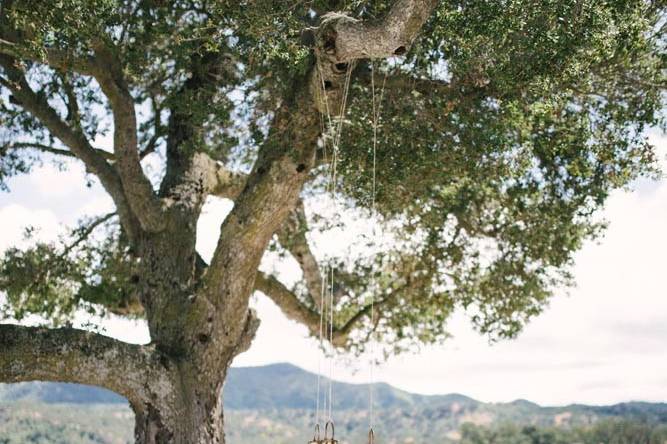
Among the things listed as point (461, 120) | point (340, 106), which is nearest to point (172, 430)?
point (340, 106)

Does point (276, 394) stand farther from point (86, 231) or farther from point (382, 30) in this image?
point (382, 30)

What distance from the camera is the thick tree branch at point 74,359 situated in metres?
7.35

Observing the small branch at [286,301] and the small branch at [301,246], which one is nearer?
the small branch at [286,301]

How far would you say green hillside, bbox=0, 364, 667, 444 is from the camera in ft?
103

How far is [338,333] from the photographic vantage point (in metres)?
12.0

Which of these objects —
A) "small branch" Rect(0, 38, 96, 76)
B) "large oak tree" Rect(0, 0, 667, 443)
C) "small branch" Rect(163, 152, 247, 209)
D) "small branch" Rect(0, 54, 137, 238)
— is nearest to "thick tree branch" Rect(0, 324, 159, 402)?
"large oak tree" Rect(0, 0, 667, 443)

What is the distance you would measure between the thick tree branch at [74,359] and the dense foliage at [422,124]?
7.64ft

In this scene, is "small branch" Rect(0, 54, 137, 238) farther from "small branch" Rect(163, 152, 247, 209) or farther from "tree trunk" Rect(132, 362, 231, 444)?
"tree trunk" Rect(132, 362, 231, 444)

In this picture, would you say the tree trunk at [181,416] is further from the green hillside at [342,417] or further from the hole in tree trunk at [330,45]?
the green hillside at [342,417]

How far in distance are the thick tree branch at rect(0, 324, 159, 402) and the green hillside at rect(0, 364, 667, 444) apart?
182 inches

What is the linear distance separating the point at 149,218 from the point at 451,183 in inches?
130

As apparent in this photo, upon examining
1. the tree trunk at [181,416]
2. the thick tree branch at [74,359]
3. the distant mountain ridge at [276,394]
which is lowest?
the tree trunk at [181,416]

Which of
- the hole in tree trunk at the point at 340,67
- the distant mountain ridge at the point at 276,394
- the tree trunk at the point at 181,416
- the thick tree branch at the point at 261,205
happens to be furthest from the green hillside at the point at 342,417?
the hole in tree trunk at the point at 340,67

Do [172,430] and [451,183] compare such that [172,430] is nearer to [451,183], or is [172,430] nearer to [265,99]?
[265,99]
